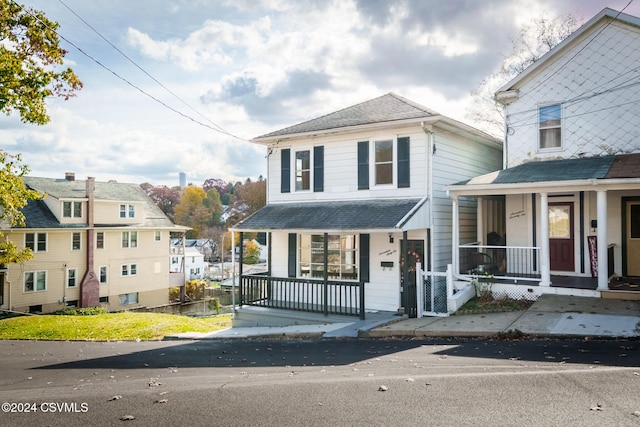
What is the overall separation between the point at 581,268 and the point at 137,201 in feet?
104

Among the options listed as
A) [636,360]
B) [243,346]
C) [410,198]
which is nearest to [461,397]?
[636,360]

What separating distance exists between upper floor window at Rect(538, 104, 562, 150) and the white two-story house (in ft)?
6.94

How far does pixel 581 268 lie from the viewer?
14.4 meters

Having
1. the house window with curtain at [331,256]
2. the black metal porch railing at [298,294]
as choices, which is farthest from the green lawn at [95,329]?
the house window with curtain at [331,256]

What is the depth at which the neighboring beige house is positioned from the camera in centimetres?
2970

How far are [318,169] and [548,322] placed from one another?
29.8ft

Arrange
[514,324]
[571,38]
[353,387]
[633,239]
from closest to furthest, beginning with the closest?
[353,387]
[514,324]
[633,239]
[571,38]

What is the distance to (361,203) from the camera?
→ 1526 centimetres

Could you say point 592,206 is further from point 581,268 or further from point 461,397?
point 461,397

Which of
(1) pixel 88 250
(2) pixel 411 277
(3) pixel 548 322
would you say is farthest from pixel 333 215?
(1) pixel 88 250

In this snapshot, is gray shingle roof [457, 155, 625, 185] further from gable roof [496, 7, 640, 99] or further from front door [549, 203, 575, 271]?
gable roof [496, 7, 640, 99]

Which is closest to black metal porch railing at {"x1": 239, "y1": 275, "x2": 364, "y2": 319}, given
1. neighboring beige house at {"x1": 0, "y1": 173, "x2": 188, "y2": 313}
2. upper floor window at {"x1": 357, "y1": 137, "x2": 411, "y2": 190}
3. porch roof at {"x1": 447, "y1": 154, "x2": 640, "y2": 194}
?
upper floor window at {"x1": 357, "y1": 137, "x2": 411, "y2": 190}

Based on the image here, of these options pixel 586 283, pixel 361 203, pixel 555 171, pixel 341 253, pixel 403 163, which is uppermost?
pixel 403 163

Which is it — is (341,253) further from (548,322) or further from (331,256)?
(548,322)
